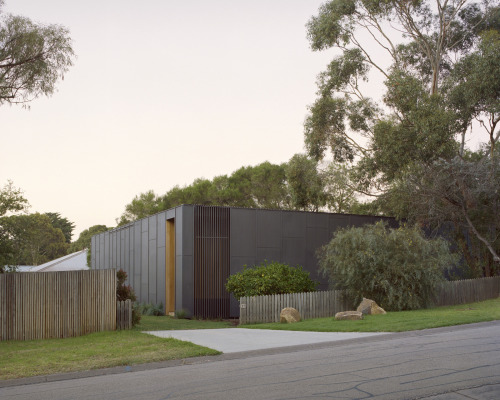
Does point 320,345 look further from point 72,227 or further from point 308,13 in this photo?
point 72,227

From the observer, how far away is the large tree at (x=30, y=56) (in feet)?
63.0

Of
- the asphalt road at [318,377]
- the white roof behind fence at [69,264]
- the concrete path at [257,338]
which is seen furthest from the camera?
the white roof behind fence at [69,264]

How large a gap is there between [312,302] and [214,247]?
20.4ft

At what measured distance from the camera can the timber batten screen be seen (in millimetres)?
23234

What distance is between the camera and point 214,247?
78.2 feet

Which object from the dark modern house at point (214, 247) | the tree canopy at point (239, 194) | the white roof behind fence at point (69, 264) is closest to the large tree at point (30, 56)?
the dark modern house at point (214, 247)

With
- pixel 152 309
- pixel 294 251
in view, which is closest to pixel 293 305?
pixel 294 251

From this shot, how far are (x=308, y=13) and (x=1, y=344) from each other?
24.8 metres

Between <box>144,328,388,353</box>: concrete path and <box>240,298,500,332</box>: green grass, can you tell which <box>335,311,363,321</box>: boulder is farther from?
<box>144,328,388,353</box>: concrete path

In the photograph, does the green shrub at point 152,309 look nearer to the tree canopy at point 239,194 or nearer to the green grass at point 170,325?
the green grass at point 170,325

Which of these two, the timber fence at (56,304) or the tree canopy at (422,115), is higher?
the tree canopy at (422,115)

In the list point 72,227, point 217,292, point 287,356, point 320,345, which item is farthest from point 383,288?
point 72,227

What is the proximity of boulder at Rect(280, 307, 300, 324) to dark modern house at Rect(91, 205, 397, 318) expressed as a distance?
6.24m

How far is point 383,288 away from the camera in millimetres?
19609
